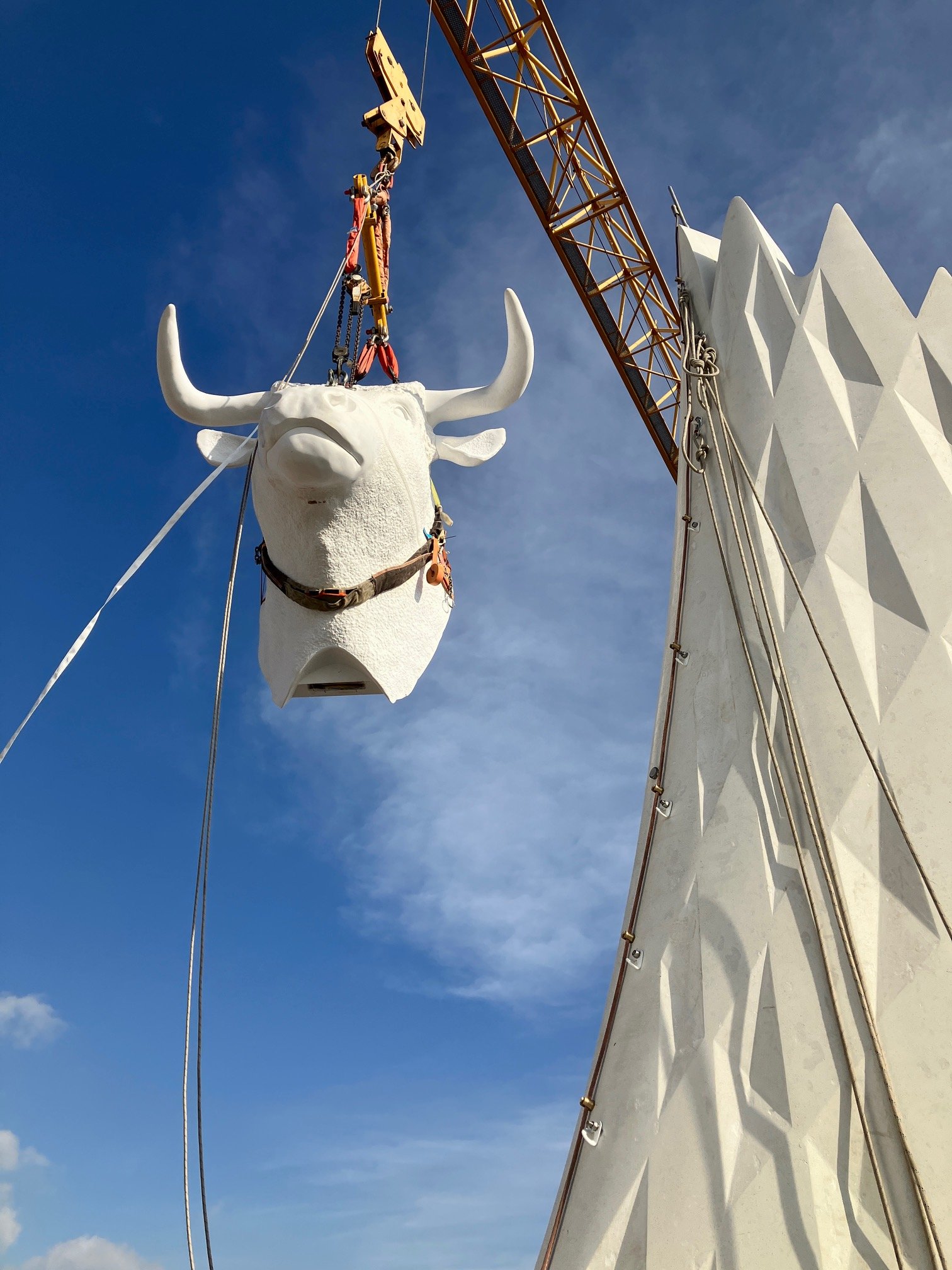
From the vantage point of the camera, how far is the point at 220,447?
5301 mm

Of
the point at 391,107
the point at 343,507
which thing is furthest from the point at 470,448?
the point at 391,107

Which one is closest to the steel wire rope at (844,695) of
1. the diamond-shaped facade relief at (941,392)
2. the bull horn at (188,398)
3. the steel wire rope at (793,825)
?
the steel wire rope at (793,825)

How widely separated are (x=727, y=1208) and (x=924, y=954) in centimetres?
125

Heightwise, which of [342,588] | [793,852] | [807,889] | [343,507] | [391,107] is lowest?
[807,889]

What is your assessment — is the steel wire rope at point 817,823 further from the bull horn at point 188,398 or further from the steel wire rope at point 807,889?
the bull horn at point 188,398

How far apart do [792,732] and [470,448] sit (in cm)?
247

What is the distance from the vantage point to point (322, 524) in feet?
15.4

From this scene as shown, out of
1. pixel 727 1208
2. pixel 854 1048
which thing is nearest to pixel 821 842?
pixel 854 1048

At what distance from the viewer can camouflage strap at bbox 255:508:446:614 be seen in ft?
15.8

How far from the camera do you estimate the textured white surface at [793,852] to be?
3820 mm

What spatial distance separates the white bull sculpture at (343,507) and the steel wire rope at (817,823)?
1.57 m

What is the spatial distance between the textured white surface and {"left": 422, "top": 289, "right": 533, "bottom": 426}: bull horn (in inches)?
44.4

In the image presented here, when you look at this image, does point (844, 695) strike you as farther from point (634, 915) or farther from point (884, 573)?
point (634, 915)

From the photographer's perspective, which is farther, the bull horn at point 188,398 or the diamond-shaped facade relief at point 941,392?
the bull horn at point 188,398
